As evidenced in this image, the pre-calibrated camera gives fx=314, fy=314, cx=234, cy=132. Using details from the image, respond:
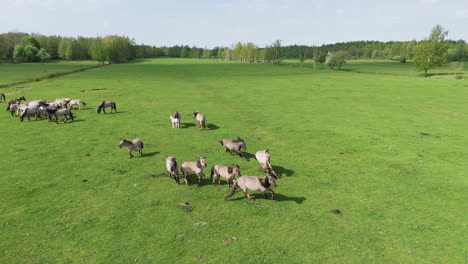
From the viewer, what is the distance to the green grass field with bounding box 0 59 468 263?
36.3 feet

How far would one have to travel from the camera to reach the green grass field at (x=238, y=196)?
36.3 feet

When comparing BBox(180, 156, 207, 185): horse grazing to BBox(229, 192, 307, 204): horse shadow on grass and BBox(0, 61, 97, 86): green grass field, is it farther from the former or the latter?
BBox(0, 61, 97, 86): green grass field

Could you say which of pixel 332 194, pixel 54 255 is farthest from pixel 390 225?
pixel 54 255

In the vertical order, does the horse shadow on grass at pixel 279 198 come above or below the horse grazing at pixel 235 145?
below

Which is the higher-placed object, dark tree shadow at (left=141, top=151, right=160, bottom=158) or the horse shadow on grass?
dark tree shadow at (left=141, top=151, right=160, bottom=158)

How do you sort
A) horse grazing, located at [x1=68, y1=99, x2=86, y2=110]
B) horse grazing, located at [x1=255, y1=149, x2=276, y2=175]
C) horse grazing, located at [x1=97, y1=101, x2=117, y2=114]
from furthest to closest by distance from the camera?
horse grazing, located at [x1=68, y1=99, x2=86, y2=110] < horse grazing, located at [x1=97, y1=101, x2=117, y2=114] < horse grazing, located at [x1=255, y1=149, x2=276, y2=175]

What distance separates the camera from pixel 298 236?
11.8 m

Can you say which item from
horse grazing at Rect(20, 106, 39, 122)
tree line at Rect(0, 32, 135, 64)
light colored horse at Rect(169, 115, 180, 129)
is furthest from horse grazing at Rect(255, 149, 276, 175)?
tree line at Rect(0, 32, 135, 64)

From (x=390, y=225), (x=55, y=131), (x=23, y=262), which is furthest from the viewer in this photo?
(x=55, y=131)

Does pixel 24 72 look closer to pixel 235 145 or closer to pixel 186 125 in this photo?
pixel 186 125

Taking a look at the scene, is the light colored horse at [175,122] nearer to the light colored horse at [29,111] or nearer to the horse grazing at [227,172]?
the horse grazing at [227,172]

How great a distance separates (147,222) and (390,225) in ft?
31.9

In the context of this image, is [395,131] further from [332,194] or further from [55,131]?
[55,131]

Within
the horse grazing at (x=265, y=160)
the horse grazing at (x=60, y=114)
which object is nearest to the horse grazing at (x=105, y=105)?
the horse grazing at (x=60, y=114)
